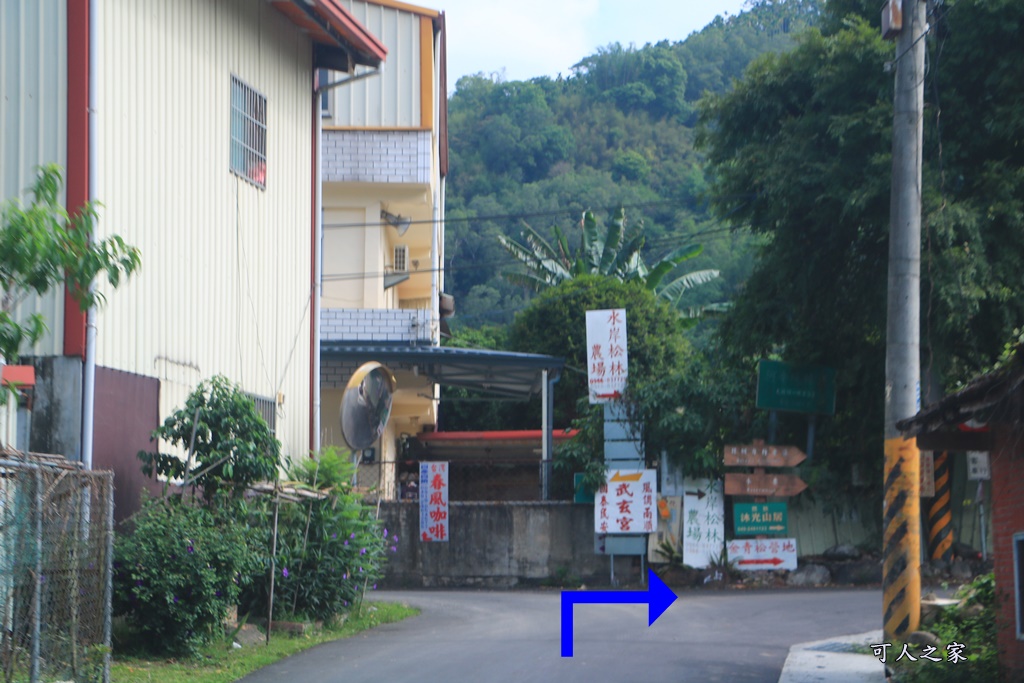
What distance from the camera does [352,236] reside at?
79.9 ft

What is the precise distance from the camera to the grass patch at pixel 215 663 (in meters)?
9.95

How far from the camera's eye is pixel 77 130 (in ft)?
37.8

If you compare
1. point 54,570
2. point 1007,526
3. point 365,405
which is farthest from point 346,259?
point 1007,526

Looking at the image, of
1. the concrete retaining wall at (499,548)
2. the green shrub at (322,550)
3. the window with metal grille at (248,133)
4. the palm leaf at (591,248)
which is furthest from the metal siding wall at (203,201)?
the palm leaf at (591,248)

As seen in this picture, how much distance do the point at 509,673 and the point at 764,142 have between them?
12.6 meters

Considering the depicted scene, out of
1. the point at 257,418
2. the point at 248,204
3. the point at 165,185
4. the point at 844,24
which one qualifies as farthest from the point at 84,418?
the point at 844,24

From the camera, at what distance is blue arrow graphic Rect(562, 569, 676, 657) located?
52.2 feet

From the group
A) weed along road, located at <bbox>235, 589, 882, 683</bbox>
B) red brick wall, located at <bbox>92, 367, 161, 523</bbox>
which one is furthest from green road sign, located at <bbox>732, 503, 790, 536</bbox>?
red brick wall, located at <bbox>92, 367, 161, 523</bbox>

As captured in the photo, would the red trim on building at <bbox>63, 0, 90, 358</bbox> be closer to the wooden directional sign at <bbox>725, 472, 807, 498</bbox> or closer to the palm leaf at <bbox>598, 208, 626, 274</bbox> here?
the wooden directional sign at <bbox>725, 472, 807, 498</bbox>

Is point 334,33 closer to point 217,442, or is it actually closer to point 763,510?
point 217,442

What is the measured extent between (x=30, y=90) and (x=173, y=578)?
5101 millimetres

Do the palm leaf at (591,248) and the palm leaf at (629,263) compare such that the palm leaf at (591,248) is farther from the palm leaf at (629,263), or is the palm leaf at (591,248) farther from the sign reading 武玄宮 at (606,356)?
the sign reading 武玄宮 at (606,356)

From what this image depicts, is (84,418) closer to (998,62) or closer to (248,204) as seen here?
(248,204)

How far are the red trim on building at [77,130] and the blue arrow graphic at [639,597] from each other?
690 centimetres
